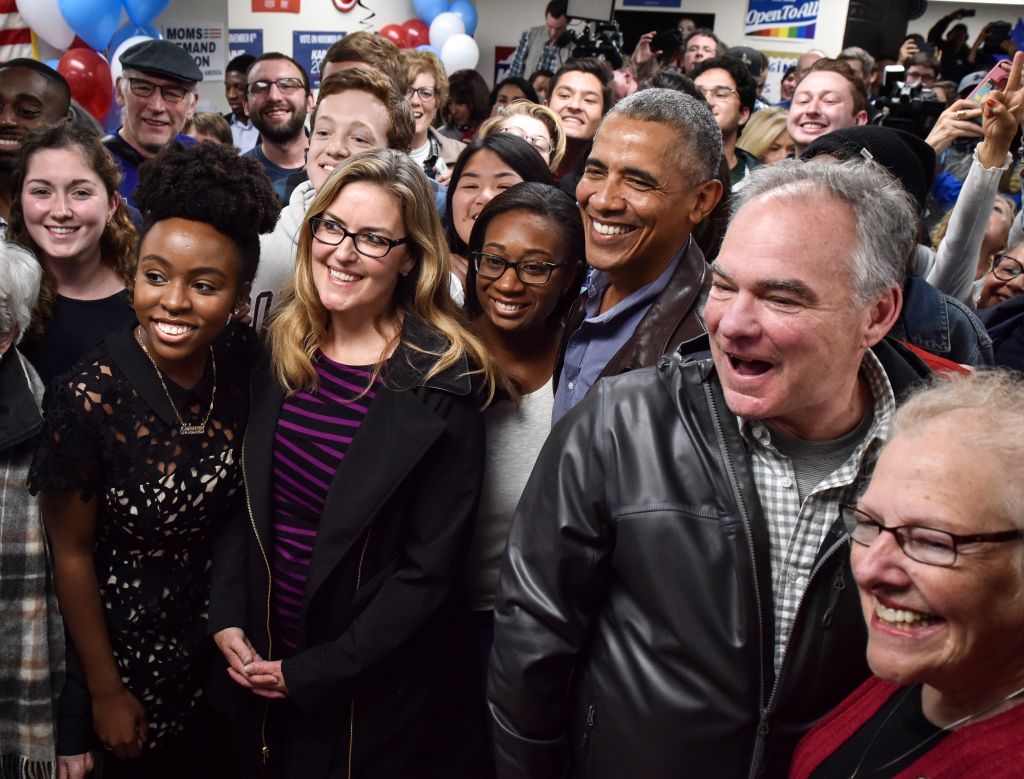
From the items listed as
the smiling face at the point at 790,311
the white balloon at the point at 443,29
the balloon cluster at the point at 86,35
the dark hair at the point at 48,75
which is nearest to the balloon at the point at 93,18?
the balloon cluster at the point at 86,35

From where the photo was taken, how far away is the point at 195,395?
1.99m

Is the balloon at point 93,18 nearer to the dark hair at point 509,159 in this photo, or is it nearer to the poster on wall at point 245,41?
the poster on wall at point 245,41

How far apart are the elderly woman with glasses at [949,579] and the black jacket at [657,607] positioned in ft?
0.56

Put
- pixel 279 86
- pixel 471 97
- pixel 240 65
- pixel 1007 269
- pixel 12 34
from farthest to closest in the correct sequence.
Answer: pixel 471 97 < pixel 240 65 < pixel 12 34 < pixel 279 86 < pixel 1007 269

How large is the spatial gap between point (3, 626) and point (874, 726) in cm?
175

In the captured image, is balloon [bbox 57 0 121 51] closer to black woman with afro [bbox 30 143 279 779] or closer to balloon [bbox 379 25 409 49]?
balloon [bbox 379 25 409 49]

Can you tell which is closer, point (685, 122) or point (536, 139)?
point (685, 122)

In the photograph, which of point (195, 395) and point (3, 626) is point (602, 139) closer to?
point (195, 395)

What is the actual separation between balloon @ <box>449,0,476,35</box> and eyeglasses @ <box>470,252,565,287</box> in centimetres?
791

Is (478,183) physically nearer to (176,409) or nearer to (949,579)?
(176,409)

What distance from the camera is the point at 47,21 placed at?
531cm

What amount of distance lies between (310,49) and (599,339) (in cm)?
691

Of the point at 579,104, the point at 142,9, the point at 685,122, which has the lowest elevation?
the point at 685,122

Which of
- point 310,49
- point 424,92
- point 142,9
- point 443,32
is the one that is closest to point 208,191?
point 424,92
